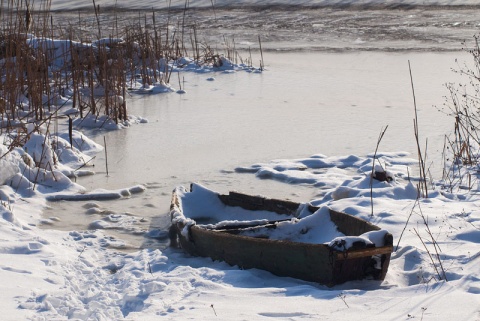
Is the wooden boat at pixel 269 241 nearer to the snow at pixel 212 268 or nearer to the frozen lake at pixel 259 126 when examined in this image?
the snow at pixel 212 268

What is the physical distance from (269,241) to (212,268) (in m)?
0.40

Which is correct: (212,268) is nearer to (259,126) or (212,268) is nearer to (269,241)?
(269,241)

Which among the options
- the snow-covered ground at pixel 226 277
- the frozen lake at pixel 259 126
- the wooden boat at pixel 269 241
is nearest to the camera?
the snow-covered ground at pixel 226 277

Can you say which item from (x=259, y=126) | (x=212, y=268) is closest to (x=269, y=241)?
(x=212, y=268)

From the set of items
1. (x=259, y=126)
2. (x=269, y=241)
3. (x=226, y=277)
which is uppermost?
(x=269, y=241)

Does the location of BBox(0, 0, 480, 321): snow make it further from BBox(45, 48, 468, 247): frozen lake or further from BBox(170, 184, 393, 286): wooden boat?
BBox(45, 48, 468, 247): frozen lake

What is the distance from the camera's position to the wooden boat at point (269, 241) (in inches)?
162

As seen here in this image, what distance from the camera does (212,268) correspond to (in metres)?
4.57

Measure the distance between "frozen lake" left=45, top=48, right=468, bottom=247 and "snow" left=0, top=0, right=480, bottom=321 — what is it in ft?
0.88

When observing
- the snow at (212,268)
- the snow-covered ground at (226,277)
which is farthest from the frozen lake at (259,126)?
the snow-covered ground at (226,277)

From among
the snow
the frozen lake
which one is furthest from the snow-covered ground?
the frozen lake

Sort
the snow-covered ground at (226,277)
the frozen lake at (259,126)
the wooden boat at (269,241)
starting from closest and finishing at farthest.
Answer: the snow-covered ground at (226,277) < the wooden boat at (269,241) < the frozen lake at (259,126)

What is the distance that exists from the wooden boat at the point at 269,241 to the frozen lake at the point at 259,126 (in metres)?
0.30

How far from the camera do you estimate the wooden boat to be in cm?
412
